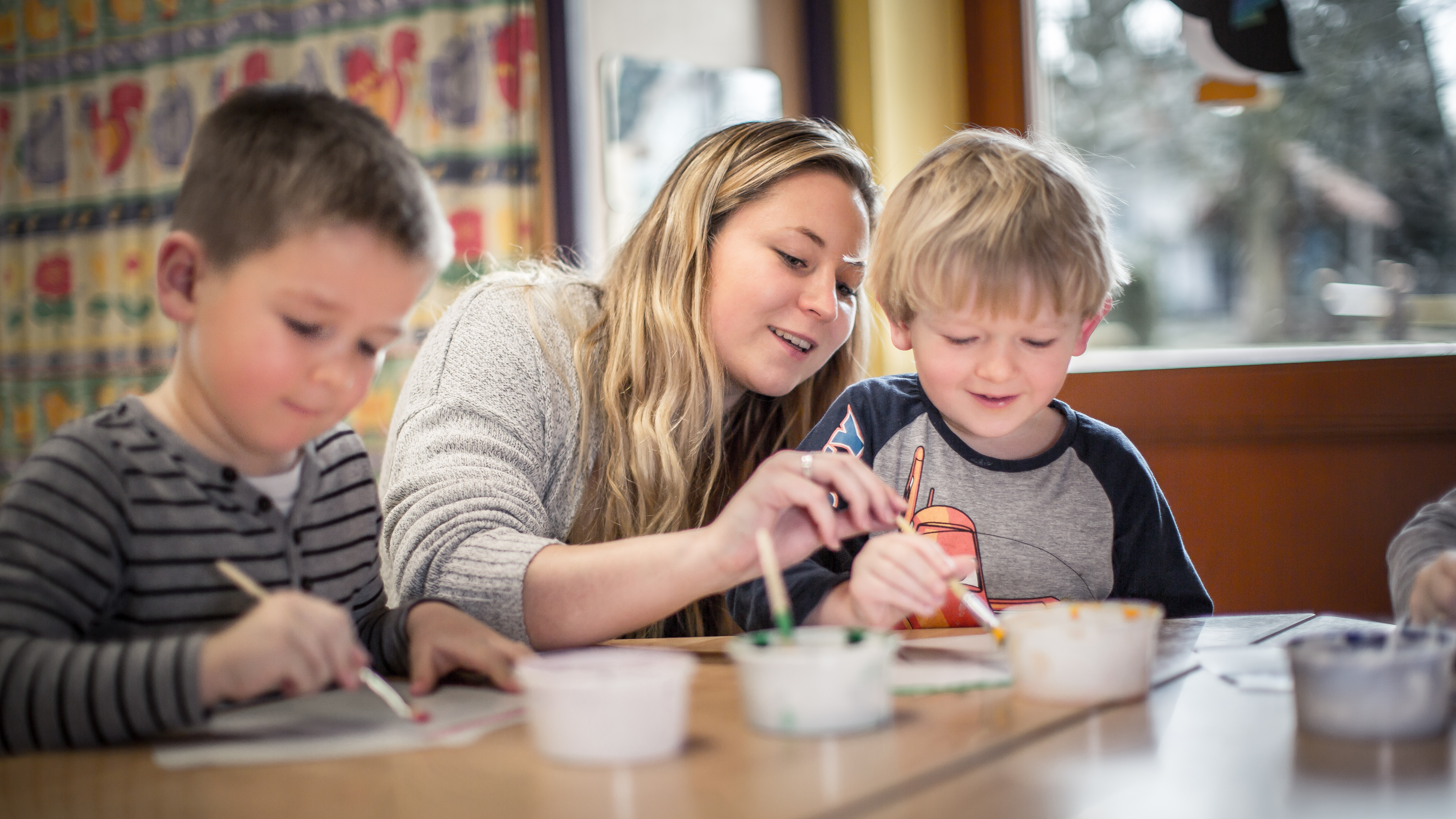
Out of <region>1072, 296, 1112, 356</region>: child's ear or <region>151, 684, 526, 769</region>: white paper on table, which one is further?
<region>1072, 296, 1112, 356</region>: child's ear

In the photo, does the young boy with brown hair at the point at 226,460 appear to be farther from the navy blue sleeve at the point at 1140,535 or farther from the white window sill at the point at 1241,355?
the white window sill at the point at 1241,355

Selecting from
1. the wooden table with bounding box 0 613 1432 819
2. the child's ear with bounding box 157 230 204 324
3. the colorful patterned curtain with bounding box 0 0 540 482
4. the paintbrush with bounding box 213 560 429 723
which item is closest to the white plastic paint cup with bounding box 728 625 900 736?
the wooden table with bounding box 0 613 1432 819

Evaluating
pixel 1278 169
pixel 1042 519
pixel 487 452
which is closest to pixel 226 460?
pixel 487 452

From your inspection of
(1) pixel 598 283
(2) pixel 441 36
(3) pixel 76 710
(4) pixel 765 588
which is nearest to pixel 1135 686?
(4) pixel 765 588

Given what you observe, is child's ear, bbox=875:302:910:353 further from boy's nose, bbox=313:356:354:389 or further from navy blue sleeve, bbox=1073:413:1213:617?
boy's nose, bbox=313:356:354:389

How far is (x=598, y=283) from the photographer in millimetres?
1633

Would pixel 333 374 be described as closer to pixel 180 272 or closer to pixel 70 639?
pixel 180 272

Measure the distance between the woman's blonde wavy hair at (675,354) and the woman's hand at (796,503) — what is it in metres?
0.38

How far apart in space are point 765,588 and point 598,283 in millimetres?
562

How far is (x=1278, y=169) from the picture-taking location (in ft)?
7.53

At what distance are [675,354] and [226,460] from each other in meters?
0.64

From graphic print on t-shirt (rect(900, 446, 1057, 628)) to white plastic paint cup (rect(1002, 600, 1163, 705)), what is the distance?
452 millimetres

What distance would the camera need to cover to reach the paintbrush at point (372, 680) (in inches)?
31.2

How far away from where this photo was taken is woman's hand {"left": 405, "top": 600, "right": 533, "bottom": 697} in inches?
36.1
